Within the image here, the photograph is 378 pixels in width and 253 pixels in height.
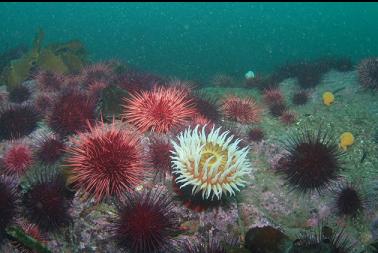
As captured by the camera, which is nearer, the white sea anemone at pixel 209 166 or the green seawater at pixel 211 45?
the white sea anemone at pixel 209 166

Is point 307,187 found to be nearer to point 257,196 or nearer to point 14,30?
point 257,196

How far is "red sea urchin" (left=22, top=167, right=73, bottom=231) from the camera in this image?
541 centimetres

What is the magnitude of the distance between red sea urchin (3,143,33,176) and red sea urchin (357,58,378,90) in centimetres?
1006

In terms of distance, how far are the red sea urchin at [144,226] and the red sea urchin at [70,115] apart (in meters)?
2.46

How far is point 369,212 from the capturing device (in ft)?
20.5

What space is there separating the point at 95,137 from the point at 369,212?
5.41 metres

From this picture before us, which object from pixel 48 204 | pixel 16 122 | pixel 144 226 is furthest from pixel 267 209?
pixel 16 122

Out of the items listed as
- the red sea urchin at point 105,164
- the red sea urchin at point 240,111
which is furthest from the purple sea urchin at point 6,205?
the red sea urchin at point 240,111

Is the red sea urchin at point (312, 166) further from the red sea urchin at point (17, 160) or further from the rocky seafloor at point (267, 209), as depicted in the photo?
the red sea urchin at point (17, 160)

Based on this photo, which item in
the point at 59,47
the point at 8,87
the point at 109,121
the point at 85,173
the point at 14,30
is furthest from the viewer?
the point at 14,30

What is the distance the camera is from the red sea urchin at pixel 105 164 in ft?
17.3

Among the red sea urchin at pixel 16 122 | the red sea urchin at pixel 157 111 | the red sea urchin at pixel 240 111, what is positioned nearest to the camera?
the red sea urchin at pixel 157 111

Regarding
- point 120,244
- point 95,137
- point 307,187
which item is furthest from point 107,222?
point 307,187

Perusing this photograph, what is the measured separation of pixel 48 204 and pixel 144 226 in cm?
179
